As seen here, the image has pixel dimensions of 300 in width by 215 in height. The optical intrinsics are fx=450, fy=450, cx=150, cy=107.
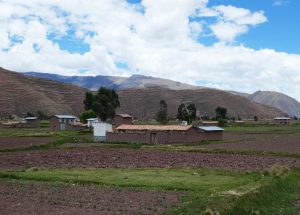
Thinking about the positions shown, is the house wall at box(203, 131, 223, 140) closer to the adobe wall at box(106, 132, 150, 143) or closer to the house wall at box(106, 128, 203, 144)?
the house wall at box(106, 128, 203, 144)

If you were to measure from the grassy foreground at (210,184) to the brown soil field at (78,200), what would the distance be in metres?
1.39

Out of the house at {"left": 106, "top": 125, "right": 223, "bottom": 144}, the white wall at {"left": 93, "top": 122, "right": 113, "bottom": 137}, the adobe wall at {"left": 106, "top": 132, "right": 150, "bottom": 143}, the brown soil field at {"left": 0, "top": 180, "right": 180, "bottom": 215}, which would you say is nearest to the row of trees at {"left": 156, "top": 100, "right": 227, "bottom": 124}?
the house at {"left": 106, "top": 125, "right": 223, "bottom": 144}

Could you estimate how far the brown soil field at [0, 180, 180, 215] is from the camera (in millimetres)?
19266

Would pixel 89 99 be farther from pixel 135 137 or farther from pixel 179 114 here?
pixel 135 137

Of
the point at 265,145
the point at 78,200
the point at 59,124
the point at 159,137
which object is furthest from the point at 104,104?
the point at 78,200

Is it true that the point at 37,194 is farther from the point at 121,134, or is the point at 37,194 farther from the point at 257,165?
the point at 121,134

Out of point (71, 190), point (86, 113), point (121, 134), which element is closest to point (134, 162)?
point (71, 190)

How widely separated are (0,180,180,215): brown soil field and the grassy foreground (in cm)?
139

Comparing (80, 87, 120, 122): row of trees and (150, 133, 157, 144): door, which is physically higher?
(80, 87, 120, 122): row of trees

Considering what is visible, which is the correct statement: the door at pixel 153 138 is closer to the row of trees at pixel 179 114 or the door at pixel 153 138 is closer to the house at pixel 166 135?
the house at pixel 166 135

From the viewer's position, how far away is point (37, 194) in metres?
23.6

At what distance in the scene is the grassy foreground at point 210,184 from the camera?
1977 centimetres

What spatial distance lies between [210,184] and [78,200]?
952cm

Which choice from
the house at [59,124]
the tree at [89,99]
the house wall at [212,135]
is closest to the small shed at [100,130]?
the house wall at [212,135]
